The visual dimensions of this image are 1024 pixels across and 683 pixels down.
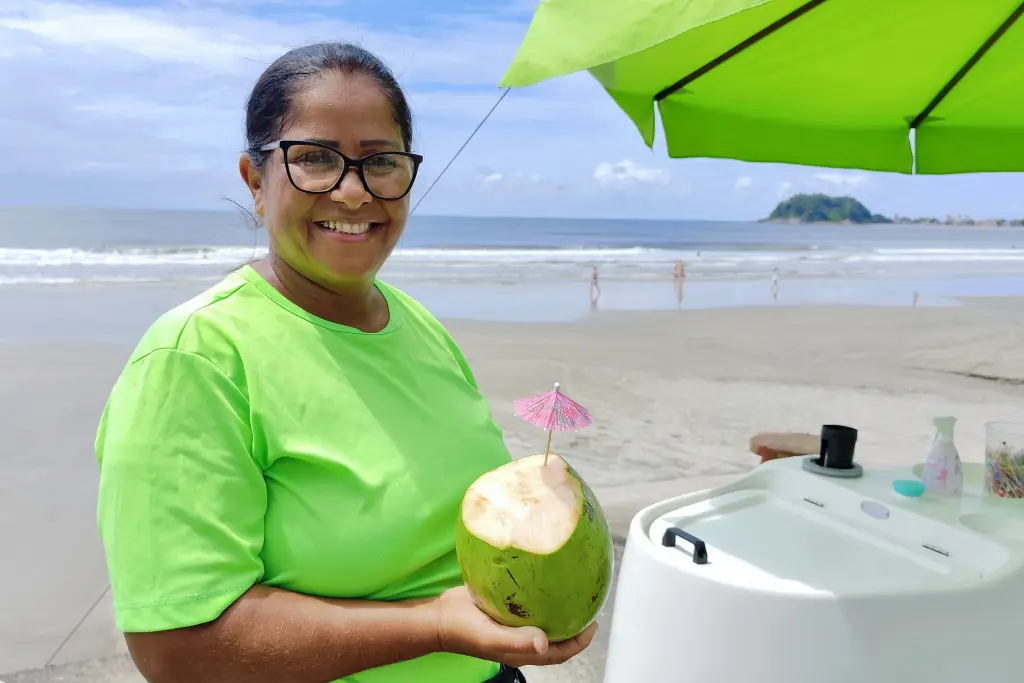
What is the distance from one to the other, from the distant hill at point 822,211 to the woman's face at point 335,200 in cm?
A: 7141

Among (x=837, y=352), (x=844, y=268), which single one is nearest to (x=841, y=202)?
(x=844, y=268)

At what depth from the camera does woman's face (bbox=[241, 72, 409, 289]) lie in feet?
3.88

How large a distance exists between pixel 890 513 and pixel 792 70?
4.68 ft

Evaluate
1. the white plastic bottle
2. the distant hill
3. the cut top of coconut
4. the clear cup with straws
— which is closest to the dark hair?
the cut top of coconut

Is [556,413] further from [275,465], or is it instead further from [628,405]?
[628,405]

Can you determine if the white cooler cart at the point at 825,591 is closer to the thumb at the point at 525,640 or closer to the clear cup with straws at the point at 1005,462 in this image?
the clear cup with straws at the point at 1005,462

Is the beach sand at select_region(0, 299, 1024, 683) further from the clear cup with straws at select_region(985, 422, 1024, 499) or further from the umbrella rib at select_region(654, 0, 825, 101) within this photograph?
the umbrella rib at select_region(654, 0, 825, 101)

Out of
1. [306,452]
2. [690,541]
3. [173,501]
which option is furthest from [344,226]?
[690,541]

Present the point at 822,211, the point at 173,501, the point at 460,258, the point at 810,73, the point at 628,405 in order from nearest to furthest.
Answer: the point at 173,501
the point at 810,73
the point at 628,405
the point at 460,258
the point at 822,211

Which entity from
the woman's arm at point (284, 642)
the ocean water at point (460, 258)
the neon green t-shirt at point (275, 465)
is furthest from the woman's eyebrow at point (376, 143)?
the ocean water at point (460, 258)

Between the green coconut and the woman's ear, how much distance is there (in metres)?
0.59

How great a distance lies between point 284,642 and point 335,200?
614 millimetres

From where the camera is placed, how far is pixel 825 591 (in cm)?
179

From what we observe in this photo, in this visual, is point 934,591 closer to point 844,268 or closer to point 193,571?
Result: point 193,571
